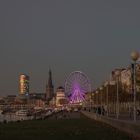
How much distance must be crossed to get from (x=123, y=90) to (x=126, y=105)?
10.00 ft

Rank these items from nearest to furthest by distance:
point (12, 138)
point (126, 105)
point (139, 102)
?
point (12, 138), point (139, 102), point (126, 105)

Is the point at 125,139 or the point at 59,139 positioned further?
the point at 59,139

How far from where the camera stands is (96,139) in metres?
25.8

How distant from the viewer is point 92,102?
153125 millimetres

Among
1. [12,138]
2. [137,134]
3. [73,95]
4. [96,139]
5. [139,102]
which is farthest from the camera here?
[73,95]

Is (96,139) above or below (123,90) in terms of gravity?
below

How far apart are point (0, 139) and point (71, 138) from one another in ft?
10.7

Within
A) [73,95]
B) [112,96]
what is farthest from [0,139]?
[73,95]

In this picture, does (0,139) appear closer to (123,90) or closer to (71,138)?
(71,138)

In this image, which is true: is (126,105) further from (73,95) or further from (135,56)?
(135,56)

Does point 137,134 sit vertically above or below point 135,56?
below

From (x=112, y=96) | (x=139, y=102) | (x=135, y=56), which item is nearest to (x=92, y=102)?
(x=112, y=96)

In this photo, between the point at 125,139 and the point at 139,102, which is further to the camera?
the point at 139,102

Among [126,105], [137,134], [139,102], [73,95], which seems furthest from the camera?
Result: [73,95]
